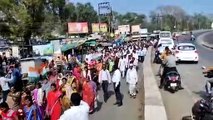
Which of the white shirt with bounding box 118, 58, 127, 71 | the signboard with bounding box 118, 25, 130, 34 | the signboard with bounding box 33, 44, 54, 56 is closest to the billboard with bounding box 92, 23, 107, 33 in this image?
the signboard with bounding box 118, 25, 130, 34

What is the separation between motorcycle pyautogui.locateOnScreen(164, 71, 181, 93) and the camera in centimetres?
1847

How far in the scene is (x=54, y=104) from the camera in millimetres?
11945

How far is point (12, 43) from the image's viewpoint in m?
53.5

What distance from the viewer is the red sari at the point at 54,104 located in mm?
11891

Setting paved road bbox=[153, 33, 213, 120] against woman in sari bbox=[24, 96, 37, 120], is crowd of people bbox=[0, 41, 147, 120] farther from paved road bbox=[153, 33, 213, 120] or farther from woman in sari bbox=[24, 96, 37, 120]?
paved road bbox=[153, 33, 213, 120]

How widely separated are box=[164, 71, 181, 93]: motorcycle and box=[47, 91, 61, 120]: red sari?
24.7ft

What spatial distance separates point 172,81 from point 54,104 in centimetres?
784

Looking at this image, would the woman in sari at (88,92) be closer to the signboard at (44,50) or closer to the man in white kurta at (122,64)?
the man in white kurta at (122,64)

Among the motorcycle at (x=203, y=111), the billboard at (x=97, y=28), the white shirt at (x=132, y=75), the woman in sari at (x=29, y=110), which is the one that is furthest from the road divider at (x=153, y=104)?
the billboard at (x=97, y=28)

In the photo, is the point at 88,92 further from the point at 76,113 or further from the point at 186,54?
the point at 186,54

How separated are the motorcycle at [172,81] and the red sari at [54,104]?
24.7 feet

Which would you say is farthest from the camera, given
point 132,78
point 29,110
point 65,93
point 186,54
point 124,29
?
point 124,29

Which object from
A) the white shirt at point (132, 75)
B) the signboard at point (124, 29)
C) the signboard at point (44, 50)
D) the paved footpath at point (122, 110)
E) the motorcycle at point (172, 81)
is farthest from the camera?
the signboard at point (124, 29)

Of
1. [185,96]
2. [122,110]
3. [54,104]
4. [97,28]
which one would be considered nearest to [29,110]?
[54,104]
